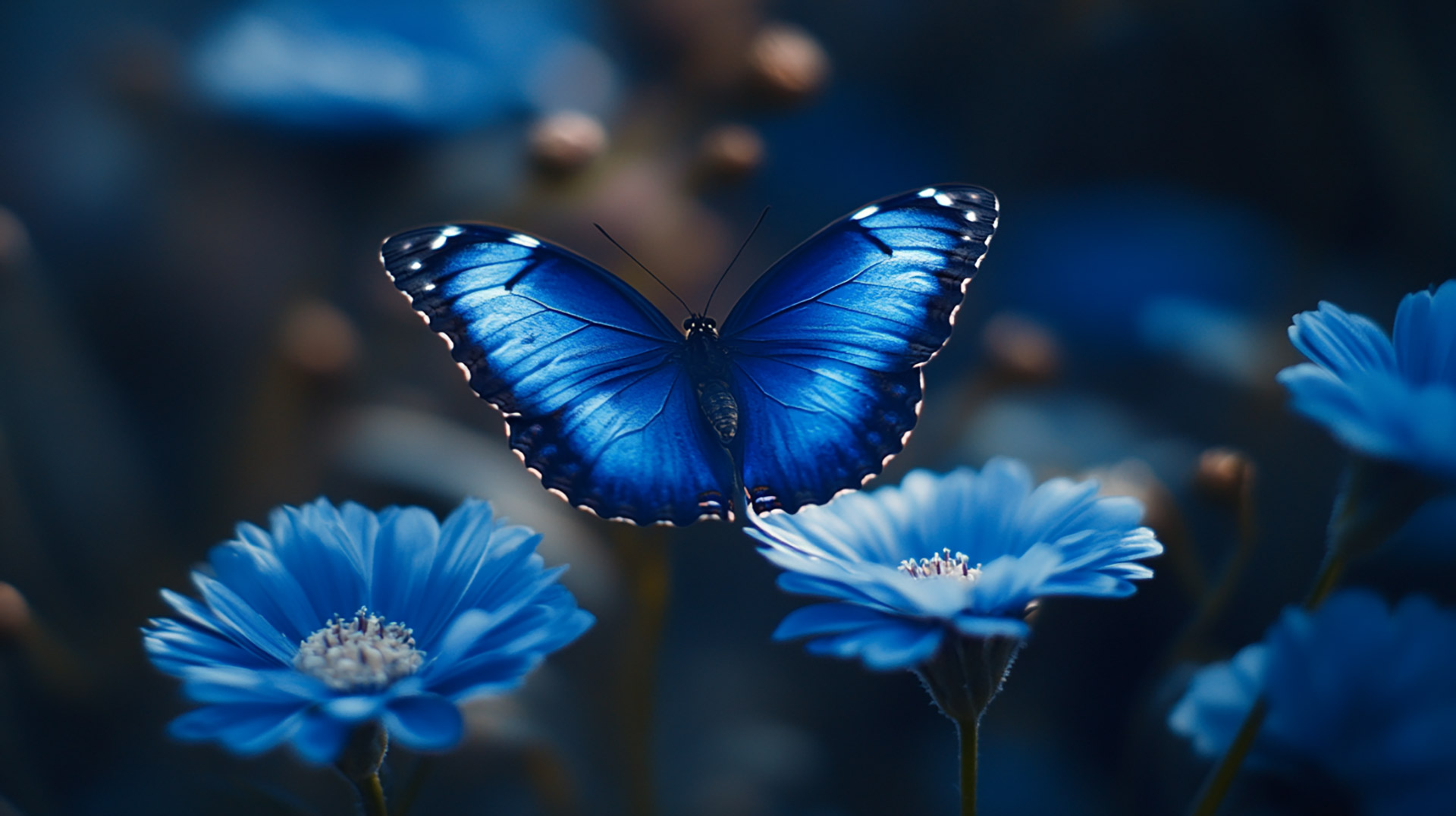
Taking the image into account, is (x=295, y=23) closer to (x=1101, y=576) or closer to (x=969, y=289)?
(x=969, y=289)

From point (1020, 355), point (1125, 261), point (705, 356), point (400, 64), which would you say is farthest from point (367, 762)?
point (1125, 261)

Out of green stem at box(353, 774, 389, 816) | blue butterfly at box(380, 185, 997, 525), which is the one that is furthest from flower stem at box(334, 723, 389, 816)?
blue butterfly at box(380, 185, 997, 525)

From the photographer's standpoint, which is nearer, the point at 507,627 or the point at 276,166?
the point at 507,627

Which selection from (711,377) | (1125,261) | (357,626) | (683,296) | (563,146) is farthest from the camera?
(1125,261)

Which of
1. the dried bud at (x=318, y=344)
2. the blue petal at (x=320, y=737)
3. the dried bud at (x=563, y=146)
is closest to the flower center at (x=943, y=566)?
the blue petal at (x=320, y=737)

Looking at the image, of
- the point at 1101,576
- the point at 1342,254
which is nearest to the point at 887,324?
the point at 1101,576

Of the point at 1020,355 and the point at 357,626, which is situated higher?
the point at 1020,355

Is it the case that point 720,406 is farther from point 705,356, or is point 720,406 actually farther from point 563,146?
point 563,146
